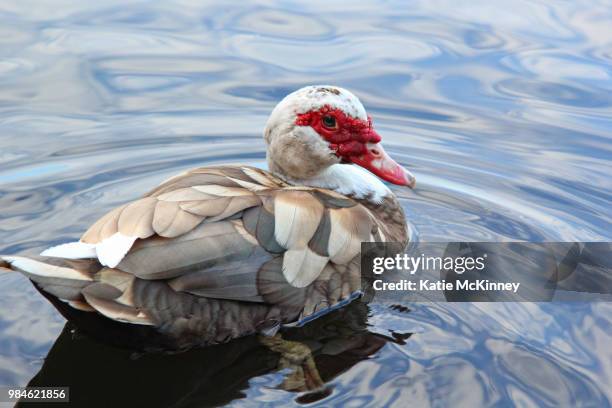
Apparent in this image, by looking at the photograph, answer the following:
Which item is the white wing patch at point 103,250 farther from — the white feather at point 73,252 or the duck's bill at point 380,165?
the duck's bill at point 380,165

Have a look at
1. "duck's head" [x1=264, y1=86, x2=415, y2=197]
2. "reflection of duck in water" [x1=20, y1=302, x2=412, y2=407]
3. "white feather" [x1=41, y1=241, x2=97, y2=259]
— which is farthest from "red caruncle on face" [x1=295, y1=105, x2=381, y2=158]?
"white feather" [x1=41, y1=241, x2=97, y2=259]

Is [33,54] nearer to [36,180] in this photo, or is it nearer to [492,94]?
[36,180]

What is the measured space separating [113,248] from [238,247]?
646 mm

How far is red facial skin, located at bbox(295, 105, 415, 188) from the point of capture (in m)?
5.90

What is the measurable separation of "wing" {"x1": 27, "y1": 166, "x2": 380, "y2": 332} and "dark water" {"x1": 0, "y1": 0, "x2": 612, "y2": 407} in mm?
348

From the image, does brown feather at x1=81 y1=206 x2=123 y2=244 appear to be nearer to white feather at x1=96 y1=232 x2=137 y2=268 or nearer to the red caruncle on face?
white feather at x1=96 y1=232 x2=137 y2=268

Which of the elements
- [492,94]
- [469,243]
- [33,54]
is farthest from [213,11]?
[469,243]

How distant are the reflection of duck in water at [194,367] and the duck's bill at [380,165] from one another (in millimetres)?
1119

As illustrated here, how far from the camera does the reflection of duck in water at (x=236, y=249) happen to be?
15.5 feet

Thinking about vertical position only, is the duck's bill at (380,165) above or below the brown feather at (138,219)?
above

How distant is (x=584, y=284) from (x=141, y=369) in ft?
9.20

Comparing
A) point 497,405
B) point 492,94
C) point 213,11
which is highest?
point 213,11

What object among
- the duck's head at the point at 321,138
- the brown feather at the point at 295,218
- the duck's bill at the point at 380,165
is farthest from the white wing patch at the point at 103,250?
the duck's bill at the point at 380,165

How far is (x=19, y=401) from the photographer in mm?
4723
